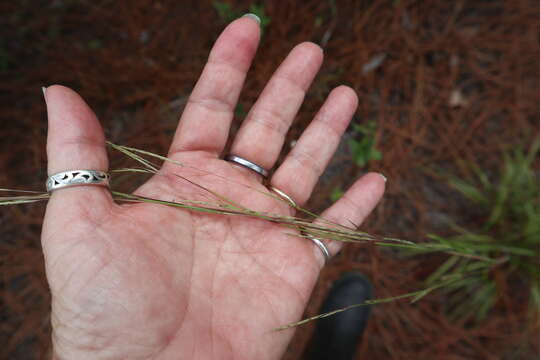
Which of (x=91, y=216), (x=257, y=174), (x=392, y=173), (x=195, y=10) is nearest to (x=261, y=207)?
→ (x=257, y=174)

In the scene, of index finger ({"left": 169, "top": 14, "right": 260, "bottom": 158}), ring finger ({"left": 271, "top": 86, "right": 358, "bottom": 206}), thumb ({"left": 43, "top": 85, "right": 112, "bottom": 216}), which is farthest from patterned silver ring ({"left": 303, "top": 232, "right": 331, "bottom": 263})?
thumb ({"left": 43, "top": 85, "right": 112, "bottom": 216})

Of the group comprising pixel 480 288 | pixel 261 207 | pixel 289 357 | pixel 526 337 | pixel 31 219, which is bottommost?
pixel 289 357

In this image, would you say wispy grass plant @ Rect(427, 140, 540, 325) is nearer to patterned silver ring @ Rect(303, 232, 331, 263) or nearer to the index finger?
patterned silver ring @ Rect(303, 232, 331, 263)

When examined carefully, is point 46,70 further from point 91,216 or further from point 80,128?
point 91,216

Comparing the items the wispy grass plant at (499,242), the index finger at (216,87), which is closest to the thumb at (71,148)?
the index finger at (216,87)

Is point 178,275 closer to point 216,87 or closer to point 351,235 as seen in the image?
point 351,235

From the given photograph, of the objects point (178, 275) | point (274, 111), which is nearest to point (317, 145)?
point (274, 111)

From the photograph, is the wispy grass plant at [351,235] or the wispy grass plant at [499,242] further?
the wispy grass plant at [499,242]

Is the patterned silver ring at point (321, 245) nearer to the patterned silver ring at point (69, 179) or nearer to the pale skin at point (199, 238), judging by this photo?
the pale skin at point (199, 238)
